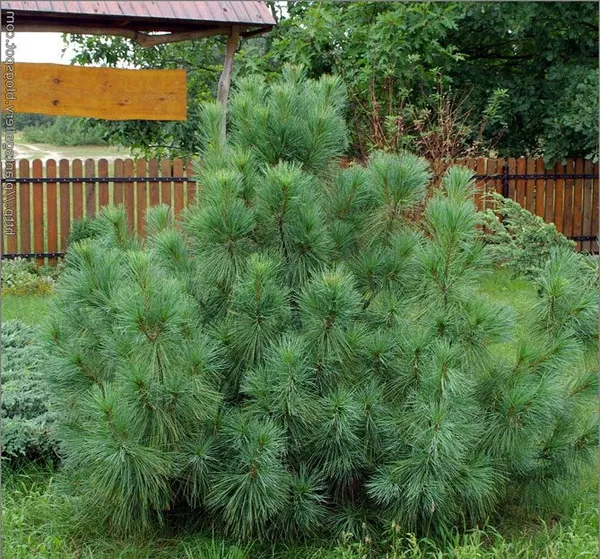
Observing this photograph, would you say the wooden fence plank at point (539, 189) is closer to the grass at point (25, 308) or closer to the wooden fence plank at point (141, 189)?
the wooden fence plank at point (141, 189)

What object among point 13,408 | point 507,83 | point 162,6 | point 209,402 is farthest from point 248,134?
point 507,83

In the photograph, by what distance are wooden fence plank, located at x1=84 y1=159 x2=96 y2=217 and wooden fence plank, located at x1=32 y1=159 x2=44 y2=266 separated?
0.55m

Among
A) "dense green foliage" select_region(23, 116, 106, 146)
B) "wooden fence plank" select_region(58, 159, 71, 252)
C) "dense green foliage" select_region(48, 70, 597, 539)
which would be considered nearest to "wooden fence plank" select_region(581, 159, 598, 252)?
"dense green foliage" select_region(23, 116, 106, 146)

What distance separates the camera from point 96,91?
9172 mm

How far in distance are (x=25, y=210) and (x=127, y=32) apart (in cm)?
278

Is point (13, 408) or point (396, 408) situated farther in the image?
point (13, 408)

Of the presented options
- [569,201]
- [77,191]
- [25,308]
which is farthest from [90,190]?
[569,201]

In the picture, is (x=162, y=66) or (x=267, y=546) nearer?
(x=267, y=546)

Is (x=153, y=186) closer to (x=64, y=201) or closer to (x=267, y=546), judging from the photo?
(x=64, y=201)

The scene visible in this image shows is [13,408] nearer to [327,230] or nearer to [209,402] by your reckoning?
[209,402]

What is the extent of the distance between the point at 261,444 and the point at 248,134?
1.24 metres

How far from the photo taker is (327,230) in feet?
10.6

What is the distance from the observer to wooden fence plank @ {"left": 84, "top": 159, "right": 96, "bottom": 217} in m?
10.9

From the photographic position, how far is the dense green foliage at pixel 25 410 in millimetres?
4082
